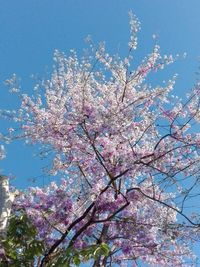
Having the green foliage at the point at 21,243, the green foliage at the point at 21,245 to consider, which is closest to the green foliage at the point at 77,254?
the green foliage at the point at 21,245

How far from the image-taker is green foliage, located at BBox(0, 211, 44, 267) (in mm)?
6984

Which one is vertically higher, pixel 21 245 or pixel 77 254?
pixel 21 245

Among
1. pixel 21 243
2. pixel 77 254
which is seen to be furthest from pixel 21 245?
pixel 77 254

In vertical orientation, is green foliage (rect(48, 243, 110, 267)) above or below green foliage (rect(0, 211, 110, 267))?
below

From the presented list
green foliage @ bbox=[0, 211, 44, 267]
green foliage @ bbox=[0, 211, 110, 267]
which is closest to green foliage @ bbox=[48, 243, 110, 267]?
green foliage @ bbox=[0, 211, 110, 267]

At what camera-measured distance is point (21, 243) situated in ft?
24.1

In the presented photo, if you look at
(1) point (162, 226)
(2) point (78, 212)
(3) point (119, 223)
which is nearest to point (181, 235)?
(1) point (162, 226)

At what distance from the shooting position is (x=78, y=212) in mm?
9688

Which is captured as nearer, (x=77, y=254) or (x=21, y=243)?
(x=77, y=254)

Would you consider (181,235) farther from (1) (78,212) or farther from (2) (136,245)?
(1) (78,212)

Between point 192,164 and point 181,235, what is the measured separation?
1.36 metres

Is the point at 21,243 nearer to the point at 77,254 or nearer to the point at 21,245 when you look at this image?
the point at 21,245

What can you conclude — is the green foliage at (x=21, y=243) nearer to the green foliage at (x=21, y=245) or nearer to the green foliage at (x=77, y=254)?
the green foliage at (x=21, y=245)

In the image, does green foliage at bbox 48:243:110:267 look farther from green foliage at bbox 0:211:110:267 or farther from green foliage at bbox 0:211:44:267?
green foliage at bbox 0:211:44:267
